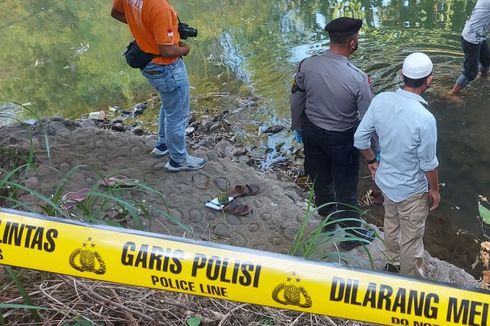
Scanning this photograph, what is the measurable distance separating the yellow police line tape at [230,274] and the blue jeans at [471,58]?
5.15m

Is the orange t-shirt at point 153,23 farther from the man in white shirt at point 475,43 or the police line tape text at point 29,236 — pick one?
the man in white shirt at point 475,43

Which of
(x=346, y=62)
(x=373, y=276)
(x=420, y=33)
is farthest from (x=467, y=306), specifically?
(x=420, y=33)

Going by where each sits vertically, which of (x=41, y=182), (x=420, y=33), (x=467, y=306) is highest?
(x=467, y=306)

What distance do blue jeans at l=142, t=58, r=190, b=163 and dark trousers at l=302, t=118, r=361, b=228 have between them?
3.20 feet

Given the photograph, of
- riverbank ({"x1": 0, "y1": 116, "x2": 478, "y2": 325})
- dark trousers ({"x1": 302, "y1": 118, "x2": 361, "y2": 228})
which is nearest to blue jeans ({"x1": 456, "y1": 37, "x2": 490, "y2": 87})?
riverbank ({"x1": 0, "y1": 116, "x2": 478, "y2": 325})

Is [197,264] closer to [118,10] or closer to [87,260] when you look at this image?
[87,260]

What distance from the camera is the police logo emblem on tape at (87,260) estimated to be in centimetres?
167

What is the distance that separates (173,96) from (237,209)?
0.98 m

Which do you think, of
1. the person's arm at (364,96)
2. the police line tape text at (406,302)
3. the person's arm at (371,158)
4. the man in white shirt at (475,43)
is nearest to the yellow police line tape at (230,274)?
the police line tape text at (406,302)

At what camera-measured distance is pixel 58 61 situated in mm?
9133

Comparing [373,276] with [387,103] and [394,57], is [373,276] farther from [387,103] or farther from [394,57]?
[394,57]

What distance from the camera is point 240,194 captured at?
14.1 ft

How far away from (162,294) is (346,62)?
1.94 metres

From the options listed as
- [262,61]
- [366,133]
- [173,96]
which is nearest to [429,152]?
[366,133]
